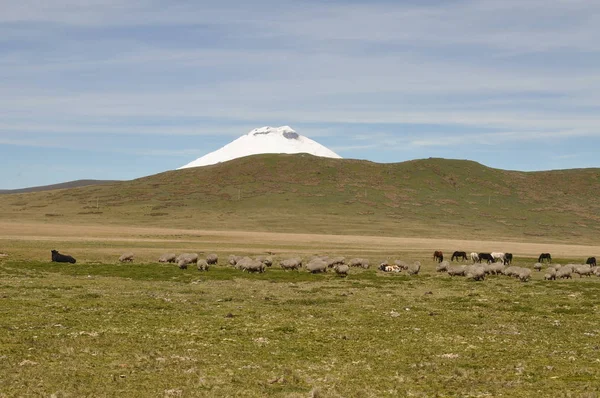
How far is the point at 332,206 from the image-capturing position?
A: 16712 cm

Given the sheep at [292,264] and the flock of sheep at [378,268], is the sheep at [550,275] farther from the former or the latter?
the sheep at [292,264]

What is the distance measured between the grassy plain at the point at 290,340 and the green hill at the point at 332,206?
97.2 meters

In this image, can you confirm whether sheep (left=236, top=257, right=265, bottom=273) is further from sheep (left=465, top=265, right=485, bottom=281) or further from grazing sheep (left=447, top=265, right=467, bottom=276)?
sheep (left=465, top=265, right=485, bottom=281)

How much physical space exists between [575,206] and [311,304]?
171 metres

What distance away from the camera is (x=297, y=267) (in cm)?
4981

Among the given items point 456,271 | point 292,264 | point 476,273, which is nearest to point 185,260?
point 292,264

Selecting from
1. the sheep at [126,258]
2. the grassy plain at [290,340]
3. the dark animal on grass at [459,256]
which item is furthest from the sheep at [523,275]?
the sheep at [126,258]

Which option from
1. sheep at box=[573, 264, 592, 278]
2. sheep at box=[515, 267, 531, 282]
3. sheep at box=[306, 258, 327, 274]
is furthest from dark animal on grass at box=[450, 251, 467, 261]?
sheep at box=[306, 258, 327, 274]

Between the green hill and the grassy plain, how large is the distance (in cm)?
9723

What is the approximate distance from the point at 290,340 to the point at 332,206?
147 meters

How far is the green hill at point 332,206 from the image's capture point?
141625 millimetres

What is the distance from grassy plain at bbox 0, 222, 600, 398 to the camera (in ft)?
49.6

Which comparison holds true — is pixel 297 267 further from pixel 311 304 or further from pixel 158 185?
pixel 158 185

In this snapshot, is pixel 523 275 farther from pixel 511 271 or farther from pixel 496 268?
pixel 496 268
